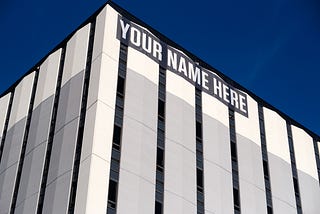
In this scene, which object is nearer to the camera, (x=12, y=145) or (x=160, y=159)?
(x=160, y=159)

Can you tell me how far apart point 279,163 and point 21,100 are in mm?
23015

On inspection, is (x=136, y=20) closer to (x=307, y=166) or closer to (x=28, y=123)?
(x=28, y=123)

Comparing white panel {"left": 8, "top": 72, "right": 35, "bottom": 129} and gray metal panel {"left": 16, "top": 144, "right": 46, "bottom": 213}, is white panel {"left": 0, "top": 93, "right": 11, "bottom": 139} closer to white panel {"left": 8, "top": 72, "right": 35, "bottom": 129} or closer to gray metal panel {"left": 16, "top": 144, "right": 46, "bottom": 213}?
white panel {"left": 8, "top": 72, "right": 35, "bottom": 129}

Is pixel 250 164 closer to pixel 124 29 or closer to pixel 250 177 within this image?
pixel 250 177

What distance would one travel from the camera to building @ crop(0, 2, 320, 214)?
4100 cm

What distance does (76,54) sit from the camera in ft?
159

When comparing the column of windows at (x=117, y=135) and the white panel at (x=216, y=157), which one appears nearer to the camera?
the column of windows at (x=117, y=135)

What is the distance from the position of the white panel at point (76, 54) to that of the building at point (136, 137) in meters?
0.11

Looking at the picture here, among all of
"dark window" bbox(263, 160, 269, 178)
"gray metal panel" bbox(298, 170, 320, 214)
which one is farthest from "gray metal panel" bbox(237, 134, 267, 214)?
"gray metal panel" bbox(298, 170, 320, 214)

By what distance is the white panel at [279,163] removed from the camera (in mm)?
52469

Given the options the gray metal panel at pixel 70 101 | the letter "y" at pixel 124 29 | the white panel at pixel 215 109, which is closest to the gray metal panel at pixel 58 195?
the gray metal panel at pixel 70 101

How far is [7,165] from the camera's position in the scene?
163 feet

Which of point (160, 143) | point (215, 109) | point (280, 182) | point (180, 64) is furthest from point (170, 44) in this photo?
point (280, 182)

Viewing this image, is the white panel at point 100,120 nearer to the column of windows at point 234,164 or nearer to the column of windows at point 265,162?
the column of windows at point 234,164
